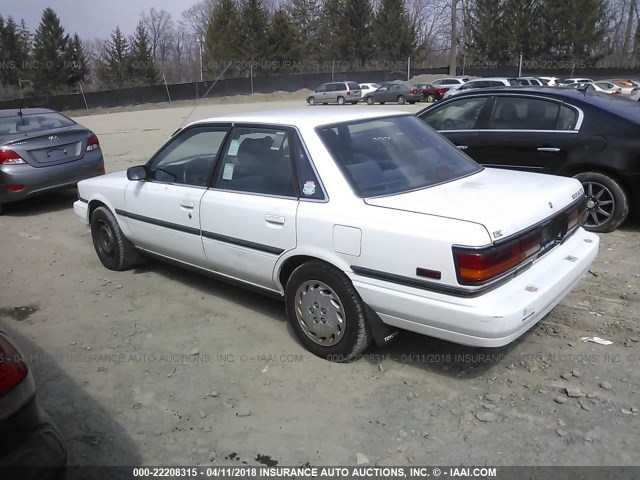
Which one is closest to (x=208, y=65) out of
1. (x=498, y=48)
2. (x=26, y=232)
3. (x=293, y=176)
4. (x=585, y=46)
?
(x=498, y=48)

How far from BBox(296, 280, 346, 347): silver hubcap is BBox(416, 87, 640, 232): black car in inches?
149

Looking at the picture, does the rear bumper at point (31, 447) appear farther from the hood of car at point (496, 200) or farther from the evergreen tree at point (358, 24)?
the evergreen tree at point (358, 24)

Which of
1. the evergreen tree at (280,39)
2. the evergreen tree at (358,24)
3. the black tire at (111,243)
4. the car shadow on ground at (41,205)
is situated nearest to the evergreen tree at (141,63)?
the evergreen tree at (280,39)

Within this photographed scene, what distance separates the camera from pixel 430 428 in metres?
2.96

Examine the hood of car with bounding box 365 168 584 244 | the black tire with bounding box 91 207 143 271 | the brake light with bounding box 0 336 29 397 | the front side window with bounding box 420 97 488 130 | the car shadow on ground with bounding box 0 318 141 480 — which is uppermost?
the front side window with bounding box 420 97 488 130

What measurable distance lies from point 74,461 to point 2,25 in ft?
220

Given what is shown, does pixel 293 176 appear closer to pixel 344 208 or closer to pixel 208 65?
pixel 344 208

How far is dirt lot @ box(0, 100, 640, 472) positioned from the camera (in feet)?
9.32

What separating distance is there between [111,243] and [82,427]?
2.64 m

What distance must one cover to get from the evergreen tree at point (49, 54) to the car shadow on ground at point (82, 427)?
57273 millimetres

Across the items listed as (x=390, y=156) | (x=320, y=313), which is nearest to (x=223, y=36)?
(x=390, y=156)

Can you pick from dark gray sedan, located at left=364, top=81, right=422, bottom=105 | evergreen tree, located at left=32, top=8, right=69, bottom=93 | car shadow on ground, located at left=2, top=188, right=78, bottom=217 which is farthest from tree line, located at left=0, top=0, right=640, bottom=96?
car shadow on ground, located at left=2, top=188, right=78, bottom=217

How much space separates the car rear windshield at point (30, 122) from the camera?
27.0 feet

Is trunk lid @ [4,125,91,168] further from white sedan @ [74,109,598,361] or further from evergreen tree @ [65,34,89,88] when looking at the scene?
evergreen tree @ [65,34,89,88]
